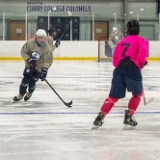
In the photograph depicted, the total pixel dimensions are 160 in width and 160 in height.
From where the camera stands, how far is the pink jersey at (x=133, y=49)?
4996mm

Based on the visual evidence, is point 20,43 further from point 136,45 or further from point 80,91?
point 136,45

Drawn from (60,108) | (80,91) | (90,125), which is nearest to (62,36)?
(80,91)

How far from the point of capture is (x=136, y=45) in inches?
197

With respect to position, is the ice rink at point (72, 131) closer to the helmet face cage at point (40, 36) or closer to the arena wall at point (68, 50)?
the helmet face cage at point (40, 36)

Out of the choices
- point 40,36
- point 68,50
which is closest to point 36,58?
point 40,36

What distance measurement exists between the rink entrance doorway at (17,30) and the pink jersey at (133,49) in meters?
14.6

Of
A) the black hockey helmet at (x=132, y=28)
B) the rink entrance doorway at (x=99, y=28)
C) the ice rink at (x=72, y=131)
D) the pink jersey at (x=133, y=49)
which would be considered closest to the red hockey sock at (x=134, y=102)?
the ice rink at (x=72, y=131)

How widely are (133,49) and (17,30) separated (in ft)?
49.5

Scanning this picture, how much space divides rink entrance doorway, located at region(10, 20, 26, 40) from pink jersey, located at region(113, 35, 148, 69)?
47.9 feet

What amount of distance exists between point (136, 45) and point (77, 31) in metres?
15.0

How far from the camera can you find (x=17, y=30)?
19.8 m

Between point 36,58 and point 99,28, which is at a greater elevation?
point 99,28

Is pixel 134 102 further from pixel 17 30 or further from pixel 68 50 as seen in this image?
pixel 17 30

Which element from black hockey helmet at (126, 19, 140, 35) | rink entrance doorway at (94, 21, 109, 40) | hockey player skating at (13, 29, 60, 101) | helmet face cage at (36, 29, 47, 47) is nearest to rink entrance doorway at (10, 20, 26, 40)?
rink entrance doorway at (94, 21, 109, 40)
